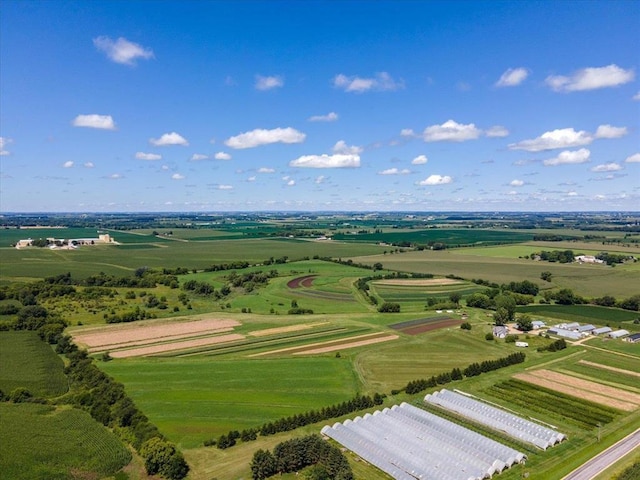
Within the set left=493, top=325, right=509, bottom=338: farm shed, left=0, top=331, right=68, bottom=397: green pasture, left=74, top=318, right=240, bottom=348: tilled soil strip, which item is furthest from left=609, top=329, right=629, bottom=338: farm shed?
left=0, top=331, right=68, bottom=397: green pasture

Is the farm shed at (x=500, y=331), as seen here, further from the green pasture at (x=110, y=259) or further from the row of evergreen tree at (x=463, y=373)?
the green pasture at (x=110, y=259)

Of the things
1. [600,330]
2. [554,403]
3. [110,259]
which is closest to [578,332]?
[600,330]

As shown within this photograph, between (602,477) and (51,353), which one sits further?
(51,353)

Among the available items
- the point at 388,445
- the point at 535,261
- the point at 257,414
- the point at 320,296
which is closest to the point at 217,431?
the point at 257,414

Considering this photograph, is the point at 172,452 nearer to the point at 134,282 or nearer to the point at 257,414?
the point at 257,414

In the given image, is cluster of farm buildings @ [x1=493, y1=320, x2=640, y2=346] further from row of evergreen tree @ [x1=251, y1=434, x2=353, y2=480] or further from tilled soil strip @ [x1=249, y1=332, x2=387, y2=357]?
row of evergreen tree @ [x1=251, y1=434, x2=353, y2=480]

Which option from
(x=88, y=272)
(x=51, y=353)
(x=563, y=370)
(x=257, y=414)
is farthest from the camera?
(x=88, y=272)

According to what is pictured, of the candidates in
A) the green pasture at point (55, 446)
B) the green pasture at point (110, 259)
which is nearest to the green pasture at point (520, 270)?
the green pasture at point (110, 259)
